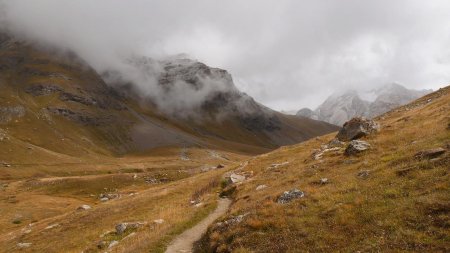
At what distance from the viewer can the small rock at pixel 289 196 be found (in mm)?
26469

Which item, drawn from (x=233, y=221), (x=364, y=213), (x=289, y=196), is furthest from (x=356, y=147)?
(x=364, y=213)

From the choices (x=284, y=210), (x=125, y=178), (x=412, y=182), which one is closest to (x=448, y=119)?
(x=412, y=182)

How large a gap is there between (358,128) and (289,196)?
72.7 feet

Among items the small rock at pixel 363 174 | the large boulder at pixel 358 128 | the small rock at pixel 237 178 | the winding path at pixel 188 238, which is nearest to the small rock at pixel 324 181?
the small rock at pixel 363 174

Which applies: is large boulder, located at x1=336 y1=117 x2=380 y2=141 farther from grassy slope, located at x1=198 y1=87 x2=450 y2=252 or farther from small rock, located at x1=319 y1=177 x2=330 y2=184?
small rock, located at x1=319 y1=177 x2=330 y2=184

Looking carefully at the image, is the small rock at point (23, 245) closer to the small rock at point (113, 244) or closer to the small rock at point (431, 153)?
the small rock at point (113, 244)

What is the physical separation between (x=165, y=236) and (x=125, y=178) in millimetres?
97996

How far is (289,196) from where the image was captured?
88.3 feet

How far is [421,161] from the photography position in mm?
24656

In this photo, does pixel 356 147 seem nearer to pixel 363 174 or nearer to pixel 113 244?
pixel 363 174

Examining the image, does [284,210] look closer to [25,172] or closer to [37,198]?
[37,198]

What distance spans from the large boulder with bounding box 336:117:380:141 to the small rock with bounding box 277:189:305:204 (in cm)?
2039

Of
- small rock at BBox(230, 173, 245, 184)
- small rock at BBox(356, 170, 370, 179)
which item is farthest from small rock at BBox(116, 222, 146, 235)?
small rock at BBox(356, 170, 370, 179)

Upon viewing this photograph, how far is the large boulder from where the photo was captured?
146 feet
